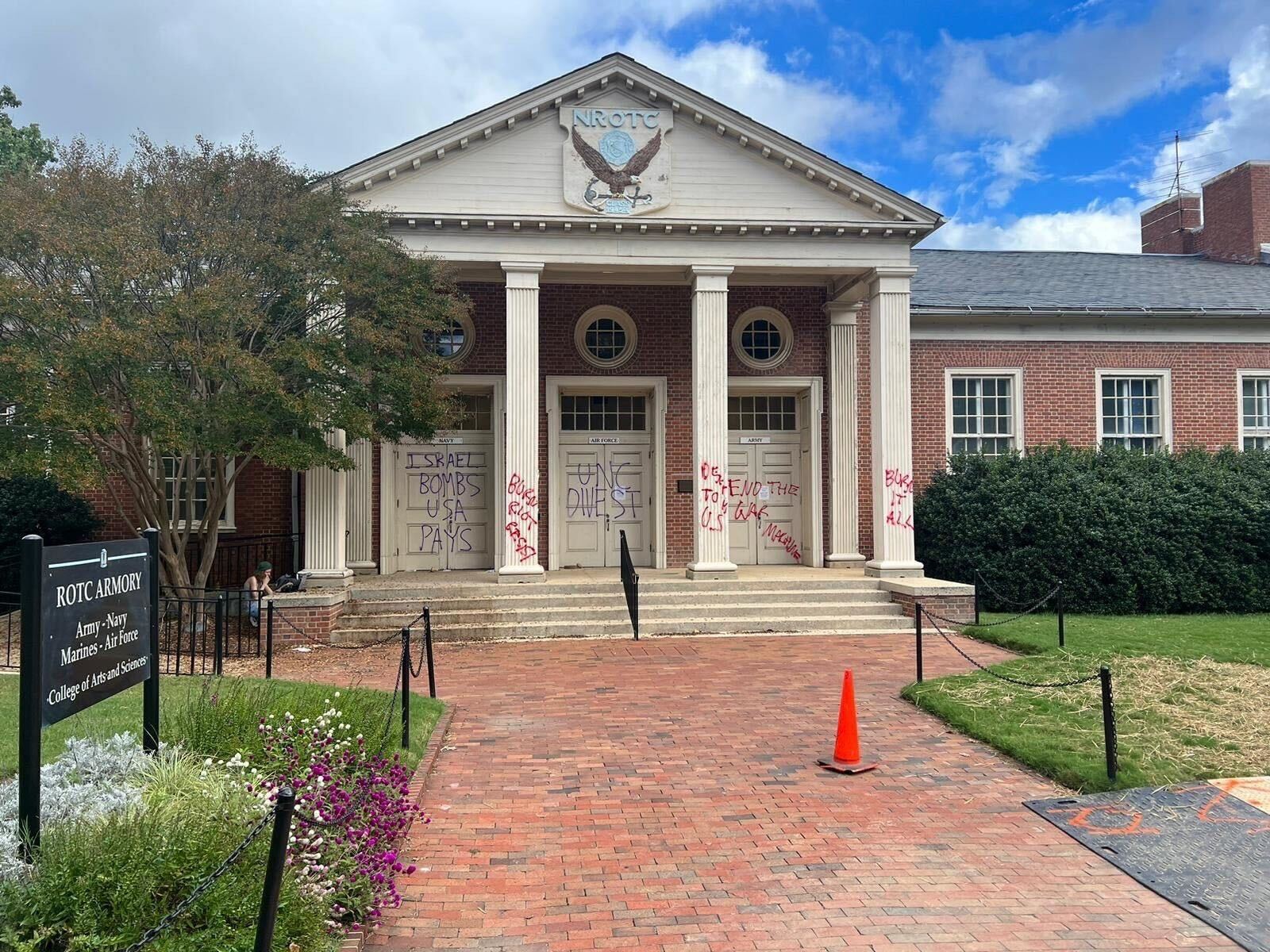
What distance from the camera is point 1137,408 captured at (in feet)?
64.0

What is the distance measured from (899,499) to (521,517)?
620 cm

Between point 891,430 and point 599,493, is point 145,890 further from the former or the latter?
point 599,493

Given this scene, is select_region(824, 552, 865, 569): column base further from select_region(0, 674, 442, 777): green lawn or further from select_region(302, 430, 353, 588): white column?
select_region(0, 674, 442, 777): green lawn

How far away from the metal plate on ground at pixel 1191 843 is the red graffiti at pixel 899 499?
9.14 m

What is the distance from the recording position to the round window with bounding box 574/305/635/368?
17562 mm

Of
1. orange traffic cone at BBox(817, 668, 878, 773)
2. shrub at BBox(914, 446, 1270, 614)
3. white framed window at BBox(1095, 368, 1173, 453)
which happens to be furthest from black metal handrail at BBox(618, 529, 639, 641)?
white framed window at BBox(1095, 368, 1173, 453)

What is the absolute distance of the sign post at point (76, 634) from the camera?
3.78 m

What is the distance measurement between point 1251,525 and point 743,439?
8.90 metres

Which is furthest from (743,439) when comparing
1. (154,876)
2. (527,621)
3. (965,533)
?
(154,876)

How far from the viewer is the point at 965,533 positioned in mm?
16625

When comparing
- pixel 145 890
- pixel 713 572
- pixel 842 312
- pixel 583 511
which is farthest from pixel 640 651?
pixel 145 890

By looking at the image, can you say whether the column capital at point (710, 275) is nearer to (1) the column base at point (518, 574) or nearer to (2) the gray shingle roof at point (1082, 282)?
(2) the gray shingle roof at point (1082, 282)

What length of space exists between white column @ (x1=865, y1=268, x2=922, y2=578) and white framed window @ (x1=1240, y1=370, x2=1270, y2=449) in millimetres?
9246

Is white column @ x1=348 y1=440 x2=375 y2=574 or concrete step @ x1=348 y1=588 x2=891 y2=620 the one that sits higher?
white column @ x1=348 y1=440 x2=375 y2=574
